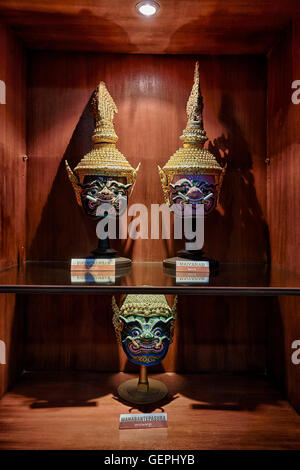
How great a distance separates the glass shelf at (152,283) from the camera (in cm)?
76

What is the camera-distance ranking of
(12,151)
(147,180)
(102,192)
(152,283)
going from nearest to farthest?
1. (152,283)
2. (102,192)
3. (12,151)
4. (147,180)

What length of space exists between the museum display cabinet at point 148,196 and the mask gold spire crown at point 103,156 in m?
0.15

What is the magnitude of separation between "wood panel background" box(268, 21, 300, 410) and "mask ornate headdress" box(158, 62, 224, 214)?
0.19 m

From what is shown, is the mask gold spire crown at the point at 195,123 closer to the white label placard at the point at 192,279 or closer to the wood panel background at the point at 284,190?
the wood panel background at the point at 284,190

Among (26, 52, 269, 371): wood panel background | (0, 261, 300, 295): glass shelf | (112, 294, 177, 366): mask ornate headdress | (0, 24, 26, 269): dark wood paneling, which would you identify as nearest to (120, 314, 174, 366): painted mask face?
(112, 294, 177, 366): mask ornate headdress

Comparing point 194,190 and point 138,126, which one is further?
point 138,126

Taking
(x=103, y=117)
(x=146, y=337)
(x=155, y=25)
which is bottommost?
(x=146, y=337)

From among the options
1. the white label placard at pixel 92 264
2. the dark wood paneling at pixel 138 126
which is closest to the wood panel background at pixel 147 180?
the dark wood paneling at pixel 138 126

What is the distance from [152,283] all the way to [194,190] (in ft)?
0.88

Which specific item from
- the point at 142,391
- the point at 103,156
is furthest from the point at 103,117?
the point at 142,391

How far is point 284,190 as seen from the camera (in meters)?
1.03

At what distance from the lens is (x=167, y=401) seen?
39.3 inches

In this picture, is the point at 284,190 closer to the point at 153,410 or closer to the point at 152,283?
the point at 152,283

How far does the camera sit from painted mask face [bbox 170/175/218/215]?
94cm
